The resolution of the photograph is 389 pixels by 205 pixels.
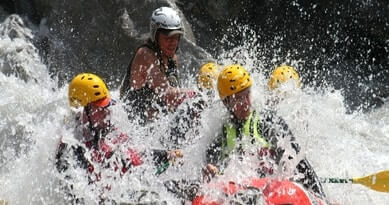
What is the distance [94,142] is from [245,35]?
5.61m

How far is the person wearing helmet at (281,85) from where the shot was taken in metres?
5.94

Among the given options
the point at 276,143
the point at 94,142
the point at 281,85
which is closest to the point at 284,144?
the point at 276,143

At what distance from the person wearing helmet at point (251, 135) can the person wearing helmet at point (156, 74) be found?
103cm

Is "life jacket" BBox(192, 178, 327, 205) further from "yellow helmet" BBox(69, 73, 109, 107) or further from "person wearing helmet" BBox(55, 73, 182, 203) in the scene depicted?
"yellow helmet" BBox(69, 73, 109, 107)

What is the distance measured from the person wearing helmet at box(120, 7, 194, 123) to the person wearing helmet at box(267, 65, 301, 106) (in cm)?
99

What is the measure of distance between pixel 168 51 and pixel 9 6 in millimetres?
5377

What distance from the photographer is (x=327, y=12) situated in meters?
9.95

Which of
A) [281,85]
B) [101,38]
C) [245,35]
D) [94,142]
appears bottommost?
[94,142]

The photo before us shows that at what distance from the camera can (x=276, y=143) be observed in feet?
13.8

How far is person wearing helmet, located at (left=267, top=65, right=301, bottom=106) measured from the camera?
19.5 ft

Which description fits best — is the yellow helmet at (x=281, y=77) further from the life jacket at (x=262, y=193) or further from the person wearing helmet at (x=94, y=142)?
the life jacket at (x=262, y=193)

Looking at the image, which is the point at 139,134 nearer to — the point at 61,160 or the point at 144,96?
the point at 144,96

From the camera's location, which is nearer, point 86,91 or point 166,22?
point 86,91

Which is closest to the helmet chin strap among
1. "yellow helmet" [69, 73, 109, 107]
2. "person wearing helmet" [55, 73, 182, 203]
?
"person wearing helmet" [55, 73, 182, 203]
